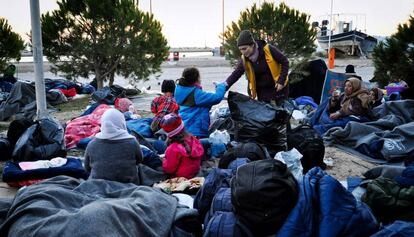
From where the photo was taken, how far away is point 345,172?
16.5 ft

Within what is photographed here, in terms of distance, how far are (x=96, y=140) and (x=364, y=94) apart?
4.57m

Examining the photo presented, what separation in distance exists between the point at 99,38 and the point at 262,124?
7.26 metres

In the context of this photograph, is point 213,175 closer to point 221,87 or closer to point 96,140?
point 96,140

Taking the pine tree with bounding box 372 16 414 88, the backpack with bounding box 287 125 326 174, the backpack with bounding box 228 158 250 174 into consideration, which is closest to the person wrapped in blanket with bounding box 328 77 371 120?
the pine tree with bounding box 372 16 414 88

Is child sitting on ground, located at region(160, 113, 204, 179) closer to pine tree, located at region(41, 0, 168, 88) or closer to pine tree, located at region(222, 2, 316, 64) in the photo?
pine tree, located at region(222, 2, 316, 64)

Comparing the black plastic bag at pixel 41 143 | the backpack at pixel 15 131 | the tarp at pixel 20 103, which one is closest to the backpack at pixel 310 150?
the black plastic bag at pixel 41 143

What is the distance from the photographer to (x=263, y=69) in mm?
6227

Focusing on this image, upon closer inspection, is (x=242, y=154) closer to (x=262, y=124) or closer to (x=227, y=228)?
(x=262, y=124)

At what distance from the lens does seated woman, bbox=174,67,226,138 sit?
5684 millimetres

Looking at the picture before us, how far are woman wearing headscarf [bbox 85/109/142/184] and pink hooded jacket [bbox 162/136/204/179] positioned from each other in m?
0.61

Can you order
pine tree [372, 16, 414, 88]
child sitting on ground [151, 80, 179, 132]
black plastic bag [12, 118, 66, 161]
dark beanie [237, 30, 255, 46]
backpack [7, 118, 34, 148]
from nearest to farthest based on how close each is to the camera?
black plastic bag [12, 118, 66, 161] < backpack [7, 118, 34, 148] < dark beanie [237, 30, 255, 46] < child sitting on ground [151, 80, 179, 132] < pine tree [372, 16, 414, 88]

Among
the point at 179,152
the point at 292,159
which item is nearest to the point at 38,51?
the point at 179,152

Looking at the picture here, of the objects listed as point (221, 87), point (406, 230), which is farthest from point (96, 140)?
point (406, 230)

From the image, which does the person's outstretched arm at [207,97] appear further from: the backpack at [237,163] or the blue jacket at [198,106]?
the backpack at [237,163]
